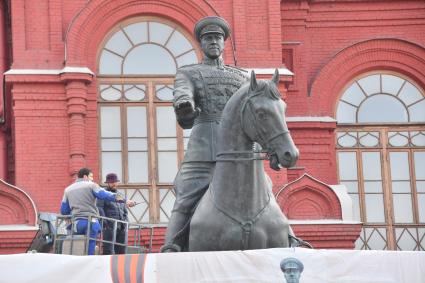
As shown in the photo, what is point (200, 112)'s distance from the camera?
52.6ft

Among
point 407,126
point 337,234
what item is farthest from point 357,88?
point 337,234

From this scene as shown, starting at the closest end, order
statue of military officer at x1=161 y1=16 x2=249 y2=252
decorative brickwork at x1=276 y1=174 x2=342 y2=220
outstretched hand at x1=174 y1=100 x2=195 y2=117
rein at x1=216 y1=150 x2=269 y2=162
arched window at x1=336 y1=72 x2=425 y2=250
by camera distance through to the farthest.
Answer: rein at x1=216 y1=150 x2=269 y2=162, outstretched hand at x1=174 y1=100 x2=195 y2=117, statue of military officer at x1=161 y1=16 x2=249 y2=252, decorative brickwork at x1=276 y1=174 x2=342 y2=220, arched window at x1=336 y1=72 x2=425 y2=250

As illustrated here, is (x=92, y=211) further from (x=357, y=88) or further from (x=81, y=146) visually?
(x=357, y=88)

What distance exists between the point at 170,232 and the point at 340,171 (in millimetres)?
11899

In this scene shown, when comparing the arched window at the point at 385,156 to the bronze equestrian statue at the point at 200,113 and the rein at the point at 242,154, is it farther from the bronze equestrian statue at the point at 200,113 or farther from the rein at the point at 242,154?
the rein at the point at 242,154

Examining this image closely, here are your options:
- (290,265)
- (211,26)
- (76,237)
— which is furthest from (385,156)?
(290,265)

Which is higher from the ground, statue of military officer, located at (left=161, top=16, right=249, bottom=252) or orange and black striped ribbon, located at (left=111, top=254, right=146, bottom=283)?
statue of military officer, located at (left=161, top=16, right=249, bottom=252)

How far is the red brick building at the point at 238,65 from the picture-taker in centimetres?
2567

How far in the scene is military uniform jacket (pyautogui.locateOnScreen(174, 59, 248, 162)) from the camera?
15.9m

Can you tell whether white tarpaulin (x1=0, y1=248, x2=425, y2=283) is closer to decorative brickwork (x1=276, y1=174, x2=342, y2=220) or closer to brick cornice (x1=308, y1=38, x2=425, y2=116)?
decorative brickwork (x1=276, y1=174, x2=342, y2=220)

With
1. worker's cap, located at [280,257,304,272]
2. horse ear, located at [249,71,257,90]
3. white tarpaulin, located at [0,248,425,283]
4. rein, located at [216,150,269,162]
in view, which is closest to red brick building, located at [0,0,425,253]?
rein, located at [216,150,269,162]

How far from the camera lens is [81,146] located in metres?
25.6

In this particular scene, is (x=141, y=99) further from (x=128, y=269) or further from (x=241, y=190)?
(x=128, y=269)

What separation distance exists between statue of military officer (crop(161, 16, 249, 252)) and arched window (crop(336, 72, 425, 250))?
36.3 ft
